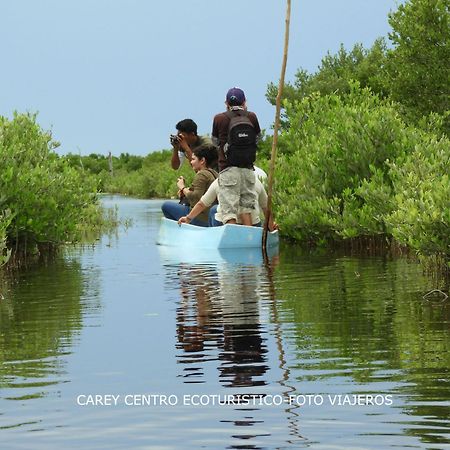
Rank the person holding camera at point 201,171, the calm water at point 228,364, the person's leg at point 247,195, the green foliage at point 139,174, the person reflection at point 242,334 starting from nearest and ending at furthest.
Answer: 1. the calm water at point 228,364
2. the person reflection at point 242,334
3. the person's leg at point 247,195
4. the person holding camera at point 201,171
5. the green foliage at point 139,174

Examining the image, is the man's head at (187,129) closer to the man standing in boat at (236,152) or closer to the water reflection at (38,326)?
the man standing in boat at (236,152)

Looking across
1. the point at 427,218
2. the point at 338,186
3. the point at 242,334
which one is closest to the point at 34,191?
the point at 338,186

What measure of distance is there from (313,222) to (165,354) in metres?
13.1

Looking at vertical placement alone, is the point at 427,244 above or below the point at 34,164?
below

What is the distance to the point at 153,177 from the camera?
79.9m

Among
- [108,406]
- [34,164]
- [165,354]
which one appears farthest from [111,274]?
[108,406]

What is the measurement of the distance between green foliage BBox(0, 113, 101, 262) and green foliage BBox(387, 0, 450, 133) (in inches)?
560

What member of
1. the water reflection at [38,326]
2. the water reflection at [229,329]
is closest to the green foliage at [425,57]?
the water reflection at [229,329]

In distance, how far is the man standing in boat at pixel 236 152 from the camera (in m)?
20.1

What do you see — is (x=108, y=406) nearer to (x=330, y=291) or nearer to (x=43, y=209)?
(x=330, y=291)

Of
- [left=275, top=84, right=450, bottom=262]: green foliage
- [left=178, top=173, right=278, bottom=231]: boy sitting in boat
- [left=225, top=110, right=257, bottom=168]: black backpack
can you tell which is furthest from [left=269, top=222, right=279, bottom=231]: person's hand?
[left=225, top=110, right=257, bottom=168]: black backpack

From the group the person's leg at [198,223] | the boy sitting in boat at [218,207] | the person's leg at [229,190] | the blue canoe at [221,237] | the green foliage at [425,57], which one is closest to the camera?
the person's leg at [229,190]

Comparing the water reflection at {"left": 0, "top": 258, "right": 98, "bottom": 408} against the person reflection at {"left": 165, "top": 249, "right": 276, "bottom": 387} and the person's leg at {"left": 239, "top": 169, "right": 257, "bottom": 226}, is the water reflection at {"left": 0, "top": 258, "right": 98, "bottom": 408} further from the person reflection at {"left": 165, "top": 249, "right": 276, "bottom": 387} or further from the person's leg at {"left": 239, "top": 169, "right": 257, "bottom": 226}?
the person's leg at {"left": 239, "top": 169, "right": 257, "bottom": 226}

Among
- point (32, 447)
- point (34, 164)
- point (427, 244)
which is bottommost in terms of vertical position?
point (32, 447)
